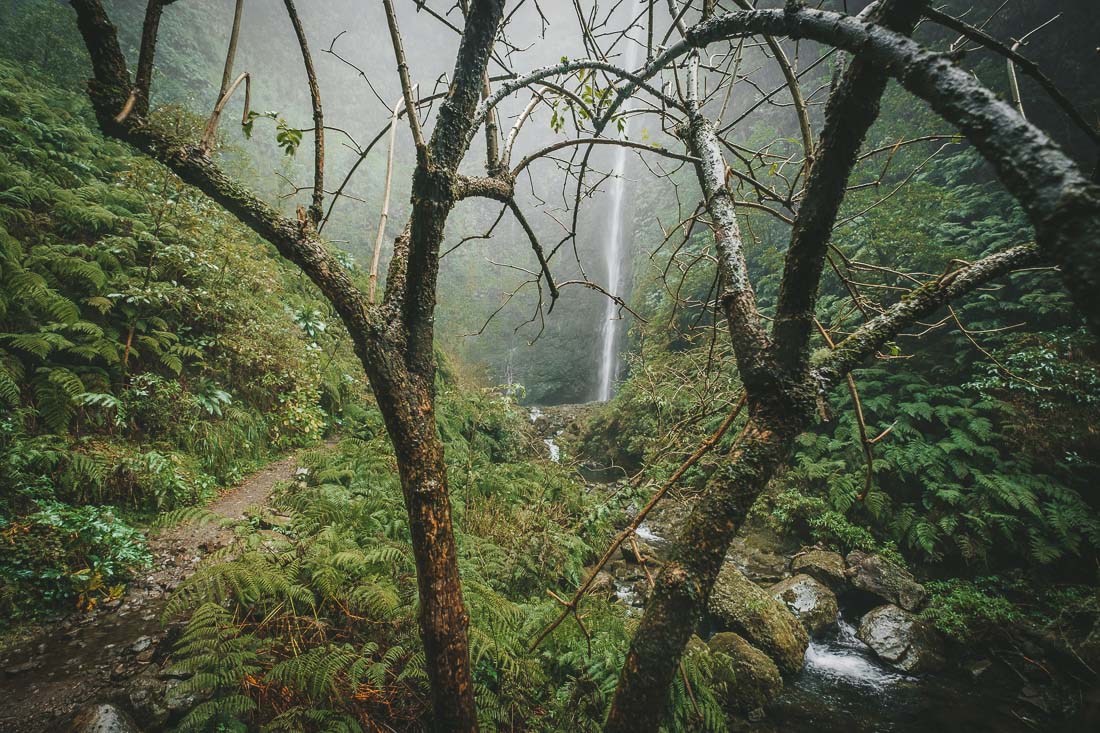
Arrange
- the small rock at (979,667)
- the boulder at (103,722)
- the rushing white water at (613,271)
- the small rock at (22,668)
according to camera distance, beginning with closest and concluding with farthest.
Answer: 1. the boulder at (103,722)
2. the small rock at (22,668)
3. the small rock at (979,667)
4. the rushing white water at (613,271)

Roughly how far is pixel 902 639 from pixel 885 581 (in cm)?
81

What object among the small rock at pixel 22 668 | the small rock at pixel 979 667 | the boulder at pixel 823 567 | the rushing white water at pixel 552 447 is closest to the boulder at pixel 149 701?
the small rock at pixel 22 668

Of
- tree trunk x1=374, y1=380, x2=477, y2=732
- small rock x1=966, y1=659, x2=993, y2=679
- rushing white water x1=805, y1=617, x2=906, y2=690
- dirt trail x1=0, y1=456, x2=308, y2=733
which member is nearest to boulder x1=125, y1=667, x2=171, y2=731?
dirt trail x1=0, y1=456, x2=308, y2=733

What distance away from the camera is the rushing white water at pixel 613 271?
54.5ft

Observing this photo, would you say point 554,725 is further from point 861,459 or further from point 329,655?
point 861,459

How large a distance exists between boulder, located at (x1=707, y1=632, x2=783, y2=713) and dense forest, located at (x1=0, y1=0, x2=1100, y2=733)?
0.03 m

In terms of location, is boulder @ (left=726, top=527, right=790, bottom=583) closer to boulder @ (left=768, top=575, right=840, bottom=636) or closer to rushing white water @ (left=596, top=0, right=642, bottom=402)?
boulder @ (left=768, top=575, right=840, bottom=636)

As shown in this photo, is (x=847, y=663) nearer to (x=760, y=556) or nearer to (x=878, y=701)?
(x=878, y=701)

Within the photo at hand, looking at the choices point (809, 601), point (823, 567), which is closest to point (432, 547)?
point (809, 601)

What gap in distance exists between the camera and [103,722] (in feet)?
6.47

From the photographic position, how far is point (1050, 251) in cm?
53

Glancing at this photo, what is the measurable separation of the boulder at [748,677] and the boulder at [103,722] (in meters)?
3.97

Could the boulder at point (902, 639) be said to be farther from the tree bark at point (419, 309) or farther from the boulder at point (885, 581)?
the tree bark at point (419, 309)

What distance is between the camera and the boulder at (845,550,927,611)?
489 cm
